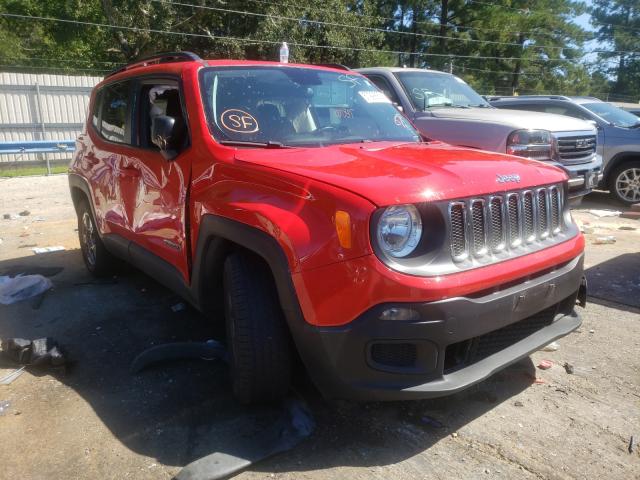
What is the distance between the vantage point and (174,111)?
3.76 m

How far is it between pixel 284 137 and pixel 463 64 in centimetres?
4235

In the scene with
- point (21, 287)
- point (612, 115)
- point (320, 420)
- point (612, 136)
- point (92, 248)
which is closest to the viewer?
point (320, 420)

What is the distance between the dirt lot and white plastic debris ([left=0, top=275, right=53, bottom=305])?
54cm

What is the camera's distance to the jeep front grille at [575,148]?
757 centimetres

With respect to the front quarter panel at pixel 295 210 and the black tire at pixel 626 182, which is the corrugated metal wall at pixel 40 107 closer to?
the black tire at pixel 626 182

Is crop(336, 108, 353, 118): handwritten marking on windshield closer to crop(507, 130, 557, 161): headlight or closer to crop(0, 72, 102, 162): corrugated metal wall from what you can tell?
crop(507, 130, 557, 161): headlight

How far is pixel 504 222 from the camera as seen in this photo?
2.75 meters

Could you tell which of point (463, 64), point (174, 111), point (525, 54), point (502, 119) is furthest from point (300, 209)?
point (525, 54)

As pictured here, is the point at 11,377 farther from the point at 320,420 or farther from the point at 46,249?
the point at 46,249

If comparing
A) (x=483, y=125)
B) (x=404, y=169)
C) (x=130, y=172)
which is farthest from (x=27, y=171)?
(x=404, y=169)

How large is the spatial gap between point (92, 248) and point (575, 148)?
21.0ft

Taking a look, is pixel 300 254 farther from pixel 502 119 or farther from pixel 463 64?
pixel 463 64

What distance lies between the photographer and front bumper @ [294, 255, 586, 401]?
2359 mm

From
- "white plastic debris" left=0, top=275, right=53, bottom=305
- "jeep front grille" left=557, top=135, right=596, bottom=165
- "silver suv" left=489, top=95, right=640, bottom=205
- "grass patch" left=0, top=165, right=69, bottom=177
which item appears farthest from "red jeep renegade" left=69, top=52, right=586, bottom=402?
"grass patch" left=0, top=165, right=69, bottom=177
